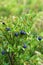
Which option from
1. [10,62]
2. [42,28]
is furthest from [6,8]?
[10,62]

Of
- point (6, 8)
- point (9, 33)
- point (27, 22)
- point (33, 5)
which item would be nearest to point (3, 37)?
point (9, 33)

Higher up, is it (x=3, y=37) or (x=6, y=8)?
(x=3, y=37)

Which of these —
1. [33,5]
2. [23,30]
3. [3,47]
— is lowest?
[33,5]

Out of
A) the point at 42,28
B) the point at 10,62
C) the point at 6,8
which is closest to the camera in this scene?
the point at 10,62

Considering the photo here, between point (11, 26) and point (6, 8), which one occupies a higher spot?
point (11, 26)

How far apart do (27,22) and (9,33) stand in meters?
0.24

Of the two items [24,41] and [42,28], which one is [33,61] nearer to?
[24,41]

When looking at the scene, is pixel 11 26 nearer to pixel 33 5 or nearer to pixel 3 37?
pixel 3 37

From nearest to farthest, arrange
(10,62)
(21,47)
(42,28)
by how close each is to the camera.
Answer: (21,47) → (10,62) → (42,28)

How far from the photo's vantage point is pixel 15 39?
3.28m

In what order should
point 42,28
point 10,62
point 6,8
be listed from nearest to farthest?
point 10,62
point 42,28
point 6,8

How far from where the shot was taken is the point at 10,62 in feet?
11.4

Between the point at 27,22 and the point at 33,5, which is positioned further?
the point at 33,5

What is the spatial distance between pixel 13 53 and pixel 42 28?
235 cm
